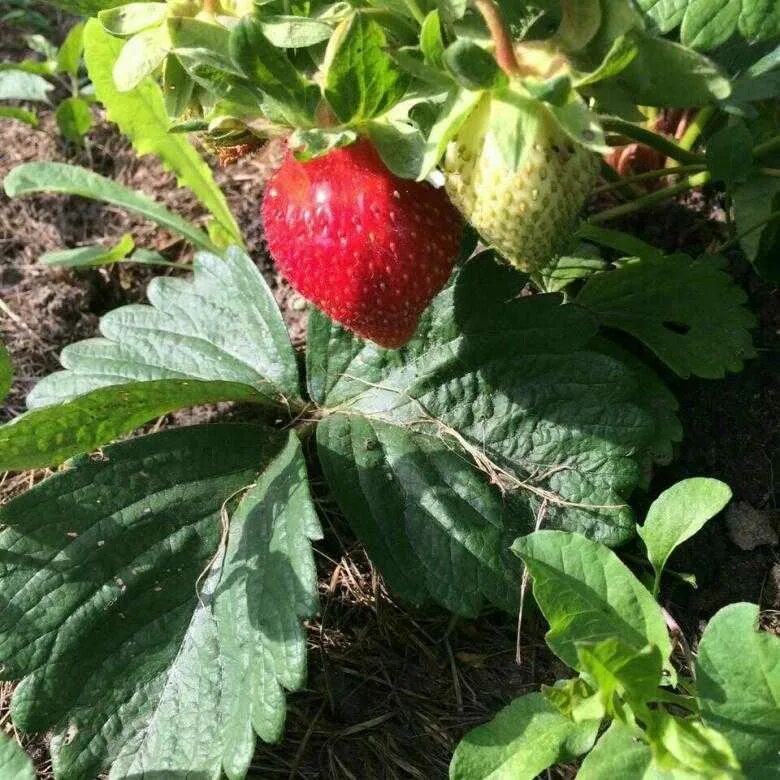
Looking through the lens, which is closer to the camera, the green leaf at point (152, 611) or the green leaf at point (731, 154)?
the green leaf at point (152, 611)

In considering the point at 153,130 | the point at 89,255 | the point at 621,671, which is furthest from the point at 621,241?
the point at 89,255

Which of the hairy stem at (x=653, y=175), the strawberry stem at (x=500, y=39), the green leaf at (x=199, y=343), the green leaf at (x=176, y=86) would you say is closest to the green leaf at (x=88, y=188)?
the green leaf at (x=199, y=343)

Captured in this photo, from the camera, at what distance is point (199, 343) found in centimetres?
148

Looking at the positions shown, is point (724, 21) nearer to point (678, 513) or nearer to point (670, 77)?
point (670, 77)

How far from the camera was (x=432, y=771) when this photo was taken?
1.21 metres

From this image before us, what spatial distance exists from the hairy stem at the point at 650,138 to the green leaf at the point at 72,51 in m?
1.18

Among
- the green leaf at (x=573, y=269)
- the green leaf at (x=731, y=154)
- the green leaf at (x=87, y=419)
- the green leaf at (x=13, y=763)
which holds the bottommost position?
the green leaf at (x=13, y=763)

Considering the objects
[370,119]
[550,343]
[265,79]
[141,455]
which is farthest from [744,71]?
[141,455]

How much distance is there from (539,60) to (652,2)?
0.16 metres

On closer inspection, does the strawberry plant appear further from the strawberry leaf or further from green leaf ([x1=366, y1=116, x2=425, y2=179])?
the strawberry leaf

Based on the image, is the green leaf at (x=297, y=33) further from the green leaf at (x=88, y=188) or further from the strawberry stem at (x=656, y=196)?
the green leaf at (x=88, y=188)

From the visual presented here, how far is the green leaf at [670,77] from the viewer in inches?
36.8

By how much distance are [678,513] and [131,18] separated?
824 mm

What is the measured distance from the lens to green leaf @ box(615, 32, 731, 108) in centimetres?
93
